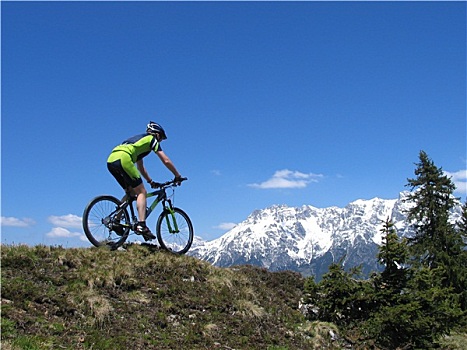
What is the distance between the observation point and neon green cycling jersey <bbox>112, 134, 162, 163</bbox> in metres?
11.2

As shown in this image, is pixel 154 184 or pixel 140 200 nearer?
pixel 140 200

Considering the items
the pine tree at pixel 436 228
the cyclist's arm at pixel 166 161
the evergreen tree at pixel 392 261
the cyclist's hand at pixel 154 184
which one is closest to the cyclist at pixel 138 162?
the cyclist's arm at pixel 166 161

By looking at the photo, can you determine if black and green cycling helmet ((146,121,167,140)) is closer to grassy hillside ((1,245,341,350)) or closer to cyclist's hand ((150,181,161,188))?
cyclist's hand ((150,181,161,188))

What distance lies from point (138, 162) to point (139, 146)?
0.77 m

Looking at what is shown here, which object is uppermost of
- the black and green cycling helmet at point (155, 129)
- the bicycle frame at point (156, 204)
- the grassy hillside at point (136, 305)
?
the black and green cycling helmet at point (155, 129)

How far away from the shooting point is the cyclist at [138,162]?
36.1 feet

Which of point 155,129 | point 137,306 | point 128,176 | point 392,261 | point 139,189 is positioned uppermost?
point 155,129

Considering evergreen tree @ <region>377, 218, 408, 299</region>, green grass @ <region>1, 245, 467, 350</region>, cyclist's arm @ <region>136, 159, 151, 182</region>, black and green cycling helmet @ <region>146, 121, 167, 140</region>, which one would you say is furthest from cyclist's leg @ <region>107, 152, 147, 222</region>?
evergreen tree @ <region>377, 218, 408, 299</region>

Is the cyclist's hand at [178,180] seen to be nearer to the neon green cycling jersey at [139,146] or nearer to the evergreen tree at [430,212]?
the neon green cycling jersey at [139,146]

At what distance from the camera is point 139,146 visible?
11.3 metres

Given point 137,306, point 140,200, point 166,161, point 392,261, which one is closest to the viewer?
point 137,306

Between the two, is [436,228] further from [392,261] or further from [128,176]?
[128,176]

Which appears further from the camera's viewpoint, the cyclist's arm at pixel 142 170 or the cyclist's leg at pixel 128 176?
the cyclist's arm at pixel 142 170

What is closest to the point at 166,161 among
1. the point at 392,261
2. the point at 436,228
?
the point at 392,261
